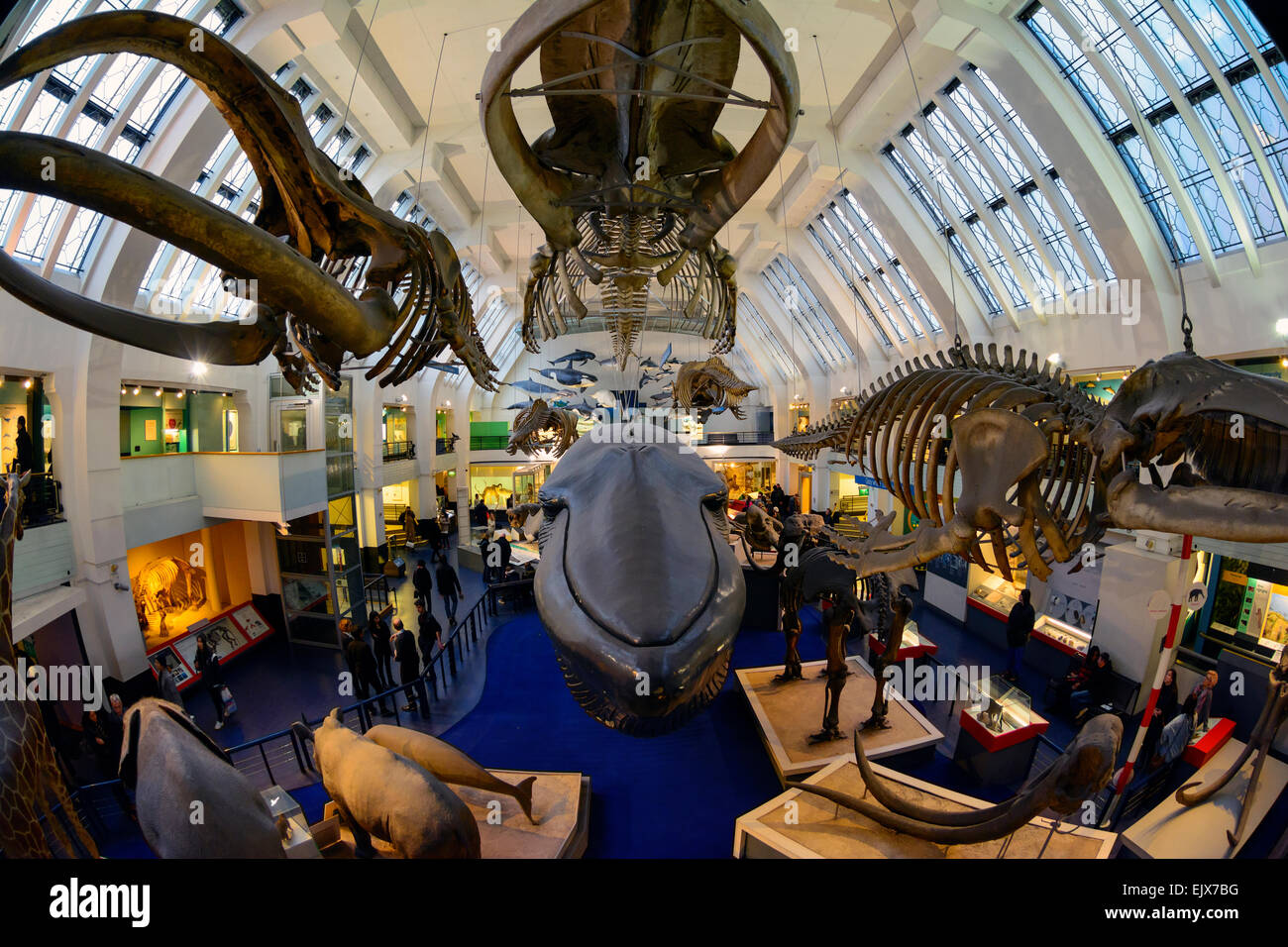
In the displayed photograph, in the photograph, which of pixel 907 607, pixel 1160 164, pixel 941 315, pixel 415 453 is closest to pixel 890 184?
pixel 941 315

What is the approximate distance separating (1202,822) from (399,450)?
17638mm

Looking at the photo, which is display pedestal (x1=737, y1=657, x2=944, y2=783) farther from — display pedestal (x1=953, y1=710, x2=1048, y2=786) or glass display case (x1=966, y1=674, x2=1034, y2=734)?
glass display case (x1=966, y1=674, x2=1034, y2=734)

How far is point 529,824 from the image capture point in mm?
3633

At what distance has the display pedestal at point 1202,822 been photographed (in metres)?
3.54

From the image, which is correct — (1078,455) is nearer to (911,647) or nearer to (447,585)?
(911,647)

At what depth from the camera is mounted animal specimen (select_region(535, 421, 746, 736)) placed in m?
0.93

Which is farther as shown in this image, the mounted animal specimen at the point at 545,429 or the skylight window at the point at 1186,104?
the skylight window at the point at 1186,104

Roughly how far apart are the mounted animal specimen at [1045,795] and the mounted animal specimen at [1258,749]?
91.0 inches

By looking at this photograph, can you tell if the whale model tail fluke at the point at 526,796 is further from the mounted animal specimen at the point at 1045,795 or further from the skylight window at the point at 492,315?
the skylight window at the point at 492,315

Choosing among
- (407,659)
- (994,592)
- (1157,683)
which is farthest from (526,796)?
(994,592)

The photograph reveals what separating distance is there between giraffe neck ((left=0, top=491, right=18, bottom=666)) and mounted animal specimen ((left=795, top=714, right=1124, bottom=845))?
312 centimetres

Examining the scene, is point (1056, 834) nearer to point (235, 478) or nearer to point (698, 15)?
point (698, 15)

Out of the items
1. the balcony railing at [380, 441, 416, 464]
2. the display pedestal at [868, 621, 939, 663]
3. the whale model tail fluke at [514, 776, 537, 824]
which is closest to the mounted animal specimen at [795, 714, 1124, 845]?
the whale model tail fluke at [514, 776, 537, 824]

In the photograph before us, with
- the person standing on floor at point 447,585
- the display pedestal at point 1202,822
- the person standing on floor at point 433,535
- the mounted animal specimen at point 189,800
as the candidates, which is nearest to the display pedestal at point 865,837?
the display pedestal at point 1202,822
